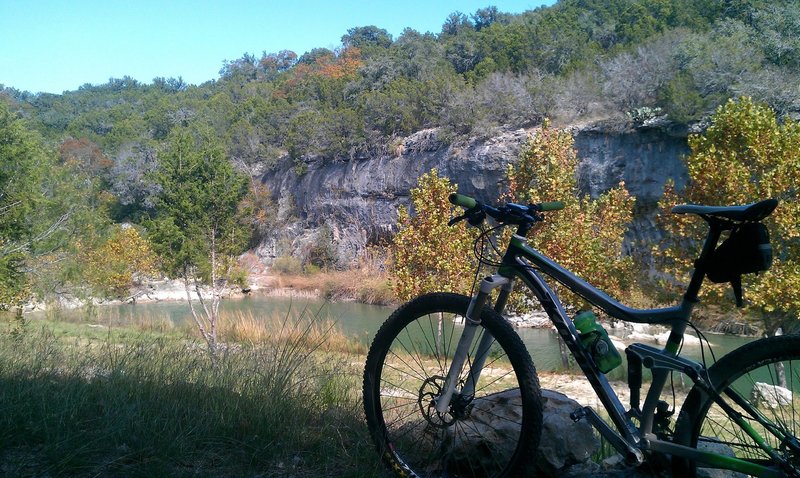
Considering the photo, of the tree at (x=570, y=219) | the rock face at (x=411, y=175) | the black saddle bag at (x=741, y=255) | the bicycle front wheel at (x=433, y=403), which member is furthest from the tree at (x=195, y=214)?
the black saddle bag at (x=741, y=255)

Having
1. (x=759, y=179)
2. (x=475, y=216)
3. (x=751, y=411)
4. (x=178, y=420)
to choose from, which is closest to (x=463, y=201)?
(x=475, y=216)

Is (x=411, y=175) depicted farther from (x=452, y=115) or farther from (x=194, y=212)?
(x=194, y=212)

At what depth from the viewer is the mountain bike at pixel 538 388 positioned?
247cm

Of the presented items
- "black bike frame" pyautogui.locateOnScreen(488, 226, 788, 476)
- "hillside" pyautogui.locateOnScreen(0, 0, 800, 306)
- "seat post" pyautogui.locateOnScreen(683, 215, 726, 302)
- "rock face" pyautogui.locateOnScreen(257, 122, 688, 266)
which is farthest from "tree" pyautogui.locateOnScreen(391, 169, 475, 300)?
"seat post" pyautogui.locateOnScreen(683, 215, 726, 302)

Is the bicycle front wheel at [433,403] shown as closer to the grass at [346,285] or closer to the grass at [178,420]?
the grass at [178,420]

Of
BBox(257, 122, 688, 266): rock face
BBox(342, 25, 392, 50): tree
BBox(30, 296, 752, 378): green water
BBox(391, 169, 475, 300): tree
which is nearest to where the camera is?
BBox(30, 296, 752, 378): green water

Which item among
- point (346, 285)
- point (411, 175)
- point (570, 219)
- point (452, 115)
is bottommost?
point (346, 285)

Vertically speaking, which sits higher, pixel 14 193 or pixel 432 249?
pixel 14 193

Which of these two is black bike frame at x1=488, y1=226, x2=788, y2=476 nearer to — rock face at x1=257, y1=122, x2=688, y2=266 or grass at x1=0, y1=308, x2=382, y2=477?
grass at x1=0, y1=308, x2=382, y2=477

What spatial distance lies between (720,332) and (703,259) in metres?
25.1

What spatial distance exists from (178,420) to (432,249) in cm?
1590

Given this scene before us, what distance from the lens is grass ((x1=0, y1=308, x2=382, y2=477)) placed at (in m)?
3.09

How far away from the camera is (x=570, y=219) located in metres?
17.7

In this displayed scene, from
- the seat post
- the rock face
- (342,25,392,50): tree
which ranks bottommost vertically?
the seat post
